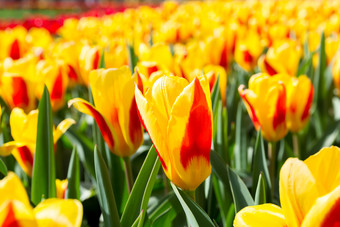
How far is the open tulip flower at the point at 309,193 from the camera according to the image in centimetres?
48

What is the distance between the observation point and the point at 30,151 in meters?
0.99

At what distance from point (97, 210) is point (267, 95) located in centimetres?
56

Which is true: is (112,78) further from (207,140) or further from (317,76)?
(317,76)

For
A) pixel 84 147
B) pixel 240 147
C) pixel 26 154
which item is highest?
pixel 26 154

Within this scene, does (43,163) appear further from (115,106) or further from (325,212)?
(325,212)

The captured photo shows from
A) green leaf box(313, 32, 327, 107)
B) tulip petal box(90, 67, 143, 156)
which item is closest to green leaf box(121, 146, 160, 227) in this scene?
tulip petal box(90, 67, 143, 156)

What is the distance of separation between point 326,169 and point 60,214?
29 centimetres

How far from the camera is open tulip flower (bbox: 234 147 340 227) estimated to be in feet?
1.56

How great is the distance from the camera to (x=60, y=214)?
48cm

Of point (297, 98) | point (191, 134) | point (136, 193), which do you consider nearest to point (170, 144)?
point (191, 134)

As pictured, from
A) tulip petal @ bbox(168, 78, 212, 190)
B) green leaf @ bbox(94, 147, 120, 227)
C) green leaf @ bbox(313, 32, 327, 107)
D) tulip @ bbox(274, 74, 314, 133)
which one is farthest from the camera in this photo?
green leaf @ bbox(313, 32, 327, 107)

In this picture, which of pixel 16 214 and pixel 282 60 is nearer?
pixel 16 214

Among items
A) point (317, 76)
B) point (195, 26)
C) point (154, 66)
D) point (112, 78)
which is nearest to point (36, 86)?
point (154, 66)

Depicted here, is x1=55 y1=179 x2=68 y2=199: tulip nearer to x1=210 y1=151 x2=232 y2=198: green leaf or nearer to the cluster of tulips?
the cluster of tulips
